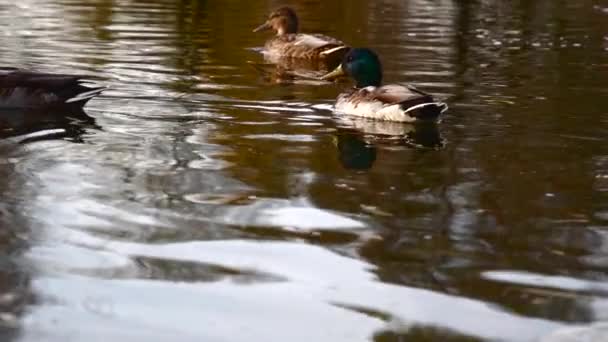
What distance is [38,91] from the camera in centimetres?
1206

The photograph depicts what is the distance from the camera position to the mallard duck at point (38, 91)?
12.0 m

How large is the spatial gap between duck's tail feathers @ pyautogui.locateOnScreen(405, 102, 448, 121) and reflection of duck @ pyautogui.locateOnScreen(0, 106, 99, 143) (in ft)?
9.69

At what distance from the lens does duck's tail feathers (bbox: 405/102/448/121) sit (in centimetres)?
1174

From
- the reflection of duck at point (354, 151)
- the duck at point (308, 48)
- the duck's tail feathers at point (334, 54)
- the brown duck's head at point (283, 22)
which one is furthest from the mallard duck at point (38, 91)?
the brown duck's head at point (283, 22)

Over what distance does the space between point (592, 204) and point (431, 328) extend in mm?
3042

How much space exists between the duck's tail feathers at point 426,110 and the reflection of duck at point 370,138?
10 centimetres

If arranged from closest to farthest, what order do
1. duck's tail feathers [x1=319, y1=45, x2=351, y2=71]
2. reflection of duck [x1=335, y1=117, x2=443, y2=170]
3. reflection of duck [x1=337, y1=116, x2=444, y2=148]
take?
reflection of duck [x1=335, y1=117, x2=443, y2=170] < reflection of duck [x1=337, y1=116, x2=444, y2=148] < duck's tail feathers [x1=319, y1=45, x2=351, y2=71]

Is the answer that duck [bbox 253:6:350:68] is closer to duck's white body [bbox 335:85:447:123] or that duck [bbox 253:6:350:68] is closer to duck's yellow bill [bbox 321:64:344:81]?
duck's yellow bill [bbox 321:64:344:81]

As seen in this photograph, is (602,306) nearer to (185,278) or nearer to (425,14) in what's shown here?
(185,278)

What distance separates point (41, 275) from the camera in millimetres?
6371

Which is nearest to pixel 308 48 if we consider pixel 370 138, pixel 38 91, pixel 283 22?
pixel 283 22

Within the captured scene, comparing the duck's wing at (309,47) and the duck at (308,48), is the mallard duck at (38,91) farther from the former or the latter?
the duck's wing at (309,47)

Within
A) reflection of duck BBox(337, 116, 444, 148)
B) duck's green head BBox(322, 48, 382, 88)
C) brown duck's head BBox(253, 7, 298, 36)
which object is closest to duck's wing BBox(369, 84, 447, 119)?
reflection of duck BBox(337, 116, 444, 148)

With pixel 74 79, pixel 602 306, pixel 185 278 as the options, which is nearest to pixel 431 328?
pixel 602 306
